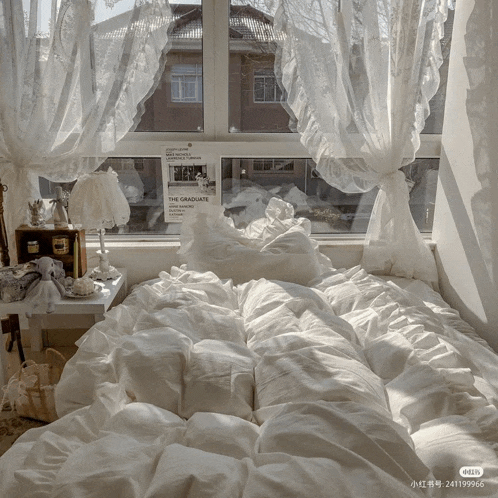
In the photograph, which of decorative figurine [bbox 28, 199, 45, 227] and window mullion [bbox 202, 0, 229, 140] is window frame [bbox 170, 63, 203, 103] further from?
decorative figurine [bbox 28, 199, 45, 227]

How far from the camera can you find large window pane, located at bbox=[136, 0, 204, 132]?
2525mm

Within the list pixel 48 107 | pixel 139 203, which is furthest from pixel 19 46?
pixel 139 203

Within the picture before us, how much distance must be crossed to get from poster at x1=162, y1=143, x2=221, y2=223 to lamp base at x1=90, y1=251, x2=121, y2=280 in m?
0.44

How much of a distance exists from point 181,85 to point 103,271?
93cm

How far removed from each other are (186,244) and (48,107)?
2.66 ft

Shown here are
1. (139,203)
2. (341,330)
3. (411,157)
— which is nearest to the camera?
(341,330)

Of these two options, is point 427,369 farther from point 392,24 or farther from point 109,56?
point 109,56

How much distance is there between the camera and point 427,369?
4.61 feet

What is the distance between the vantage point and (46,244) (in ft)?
7.64

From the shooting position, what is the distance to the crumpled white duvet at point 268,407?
0.97 metres

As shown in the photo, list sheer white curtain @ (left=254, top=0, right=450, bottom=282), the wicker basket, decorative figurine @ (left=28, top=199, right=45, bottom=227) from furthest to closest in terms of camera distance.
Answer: sheer white curtain @ (left=254, top=0, right=450, bottom=282), decorative figurine @ (left=28, top=199, right=45, bottom=227), the wicker basket

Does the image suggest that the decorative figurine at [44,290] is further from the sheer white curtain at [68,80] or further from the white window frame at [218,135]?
the white window frame at [218,135]

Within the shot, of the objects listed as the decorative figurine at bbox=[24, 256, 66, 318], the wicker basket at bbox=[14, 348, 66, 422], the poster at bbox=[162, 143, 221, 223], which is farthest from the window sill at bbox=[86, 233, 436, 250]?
the wicker basket at bbox=[14, 348, 66, 422]

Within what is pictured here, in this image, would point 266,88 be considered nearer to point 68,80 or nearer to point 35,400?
point 68,80
